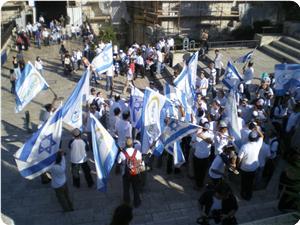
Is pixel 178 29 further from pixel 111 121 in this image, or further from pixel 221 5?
pixel 111 121

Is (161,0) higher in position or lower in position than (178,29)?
higher

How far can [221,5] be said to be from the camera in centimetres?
2806

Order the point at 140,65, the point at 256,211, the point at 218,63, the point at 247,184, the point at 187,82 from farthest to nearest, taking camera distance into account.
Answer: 1. the point at 140,65
2. the point at 218,63
3. the point at 187,82
4. the point at 247,184
5. the point at 256,211

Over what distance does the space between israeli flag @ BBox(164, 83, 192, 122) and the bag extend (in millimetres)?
2034

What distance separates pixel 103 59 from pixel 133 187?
6.11 metres

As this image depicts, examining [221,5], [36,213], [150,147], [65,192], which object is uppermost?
[221,5]

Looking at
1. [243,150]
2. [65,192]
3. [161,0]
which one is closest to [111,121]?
[65,192]

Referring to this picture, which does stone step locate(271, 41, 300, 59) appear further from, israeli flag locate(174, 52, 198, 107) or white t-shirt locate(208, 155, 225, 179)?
white t-shirt locate(208, 155, 225, 179)

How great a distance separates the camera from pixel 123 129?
10.4 meters

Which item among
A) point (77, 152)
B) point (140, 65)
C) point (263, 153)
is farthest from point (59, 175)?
point (140, 65)

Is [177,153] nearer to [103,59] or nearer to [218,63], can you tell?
[103,59]

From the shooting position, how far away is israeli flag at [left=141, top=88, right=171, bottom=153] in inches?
375

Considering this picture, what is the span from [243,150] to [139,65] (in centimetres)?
1179

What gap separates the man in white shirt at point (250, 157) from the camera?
8531 mm
